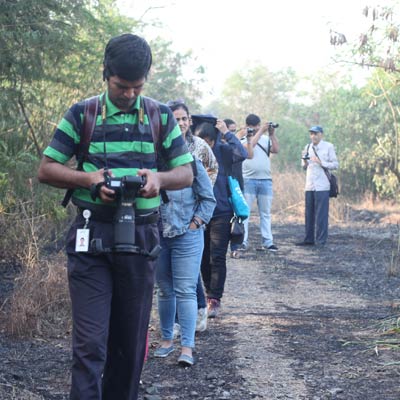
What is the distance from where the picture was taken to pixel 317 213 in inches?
550

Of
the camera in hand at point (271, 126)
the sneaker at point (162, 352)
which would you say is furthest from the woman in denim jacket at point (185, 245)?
the camera in hand at point (271, 126)

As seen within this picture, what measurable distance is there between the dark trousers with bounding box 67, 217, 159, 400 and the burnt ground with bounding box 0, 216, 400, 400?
1043mm

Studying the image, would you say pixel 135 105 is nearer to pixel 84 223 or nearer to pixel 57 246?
pixel 84 223

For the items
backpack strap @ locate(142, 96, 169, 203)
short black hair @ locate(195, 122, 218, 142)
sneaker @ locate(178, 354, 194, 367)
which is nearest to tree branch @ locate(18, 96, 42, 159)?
short black hair @ locate(195, 122, 218, 142)

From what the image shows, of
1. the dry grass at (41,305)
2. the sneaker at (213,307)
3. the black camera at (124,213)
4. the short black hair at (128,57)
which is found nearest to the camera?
the black camera at (124,213)

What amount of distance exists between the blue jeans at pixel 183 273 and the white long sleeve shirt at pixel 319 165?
7.59 m

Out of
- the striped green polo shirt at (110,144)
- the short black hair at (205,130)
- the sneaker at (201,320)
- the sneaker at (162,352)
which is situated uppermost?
→ the short black hair at (205,130)

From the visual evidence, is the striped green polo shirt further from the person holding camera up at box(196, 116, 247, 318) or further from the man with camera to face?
the man with camera to face

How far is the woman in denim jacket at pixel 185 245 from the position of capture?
20.4 ft

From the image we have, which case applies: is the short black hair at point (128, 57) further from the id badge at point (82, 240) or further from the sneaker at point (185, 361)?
the sneaker at point (185, 361)

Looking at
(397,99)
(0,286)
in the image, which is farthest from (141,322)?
(397,99)

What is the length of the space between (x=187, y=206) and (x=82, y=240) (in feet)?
7.81

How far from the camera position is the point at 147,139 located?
410 cm

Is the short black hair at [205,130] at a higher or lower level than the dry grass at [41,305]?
higher
